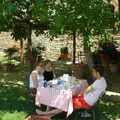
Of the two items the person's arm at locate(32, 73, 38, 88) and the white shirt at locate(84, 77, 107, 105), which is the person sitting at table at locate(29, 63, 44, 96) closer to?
the person's arm at locate(32, 73, 38, 88)

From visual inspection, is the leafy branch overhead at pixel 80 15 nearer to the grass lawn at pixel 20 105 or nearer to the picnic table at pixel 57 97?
the picnic table at pixel 57 97

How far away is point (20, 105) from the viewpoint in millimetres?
8875

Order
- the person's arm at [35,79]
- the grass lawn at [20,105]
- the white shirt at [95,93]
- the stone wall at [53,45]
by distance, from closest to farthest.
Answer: the white shirt at [95,93], the grass lawn at [20,105], the person's arm at [35,79], the stone wall at [53,45]

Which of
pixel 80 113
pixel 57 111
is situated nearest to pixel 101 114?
pixel 80 113

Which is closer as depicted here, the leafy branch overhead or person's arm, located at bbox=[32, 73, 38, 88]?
the leafy branch overhead

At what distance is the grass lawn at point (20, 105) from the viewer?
8156 mm

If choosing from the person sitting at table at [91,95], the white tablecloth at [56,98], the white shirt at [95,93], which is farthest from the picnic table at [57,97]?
the white shirt at [95,93]

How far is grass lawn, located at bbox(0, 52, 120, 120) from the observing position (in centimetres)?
816

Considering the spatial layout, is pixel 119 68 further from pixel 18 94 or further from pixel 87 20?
pixel 87 20

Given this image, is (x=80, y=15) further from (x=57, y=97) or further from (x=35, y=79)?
(x=35, y=79)

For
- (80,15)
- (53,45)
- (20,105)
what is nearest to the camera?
(80,15)

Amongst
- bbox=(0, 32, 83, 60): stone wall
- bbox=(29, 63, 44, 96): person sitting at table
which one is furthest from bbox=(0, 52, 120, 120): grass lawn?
bbox=(0, 32, 83, 60): stone wall

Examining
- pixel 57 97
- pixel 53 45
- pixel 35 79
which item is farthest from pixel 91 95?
pixel 53 45


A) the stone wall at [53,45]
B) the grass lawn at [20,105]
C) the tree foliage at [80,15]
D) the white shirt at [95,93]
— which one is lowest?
the grass lawn at [20,105]
